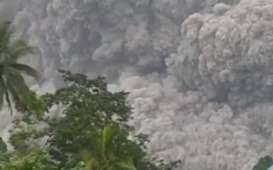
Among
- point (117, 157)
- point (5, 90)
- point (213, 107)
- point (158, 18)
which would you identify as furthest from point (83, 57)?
point (117, 157)

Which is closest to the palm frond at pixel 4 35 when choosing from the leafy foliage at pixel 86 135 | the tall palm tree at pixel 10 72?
the tall palm tree at pixel 10 72

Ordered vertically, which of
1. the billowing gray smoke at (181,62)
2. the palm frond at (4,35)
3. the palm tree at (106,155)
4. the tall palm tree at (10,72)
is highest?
the billowing gray smoke at (181,62)

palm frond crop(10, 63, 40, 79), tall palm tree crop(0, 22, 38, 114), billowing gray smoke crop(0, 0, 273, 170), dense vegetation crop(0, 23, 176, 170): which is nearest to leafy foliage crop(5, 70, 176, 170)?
dense vegetation crop(0, 23, 176, 170)

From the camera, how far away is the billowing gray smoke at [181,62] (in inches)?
2559

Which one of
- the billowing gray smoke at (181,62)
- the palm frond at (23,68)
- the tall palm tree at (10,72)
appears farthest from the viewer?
the billowing gray smoke at (181,62)

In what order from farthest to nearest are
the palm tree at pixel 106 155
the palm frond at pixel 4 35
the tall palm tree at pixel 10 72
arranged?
1. the palm frond at pixel 4 35
2. the tall palm tree at pixel 10 72
3. the palm tree at pixel 106 155

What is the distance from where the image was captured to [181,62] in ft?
234

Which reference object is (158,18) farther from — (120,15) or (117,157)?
(117,157)

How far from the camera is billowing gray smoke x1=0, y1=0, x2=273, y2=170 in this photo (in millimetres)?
65000

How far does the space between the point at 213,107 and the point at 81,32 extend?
19.5m

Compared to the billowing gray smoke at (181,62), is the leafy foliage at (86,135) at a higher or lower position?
lower

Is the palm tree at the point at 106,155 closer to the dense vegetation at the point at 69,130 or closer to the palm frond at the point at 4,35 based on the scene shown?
the dense vegetation at the point at 69,130

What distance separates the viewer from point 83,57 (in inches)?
3201

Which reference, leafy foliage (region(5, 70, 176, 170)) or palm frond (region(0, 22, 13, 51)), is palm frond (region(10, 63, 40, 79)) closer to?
palm frond (region(0, 22, 13, 51))
